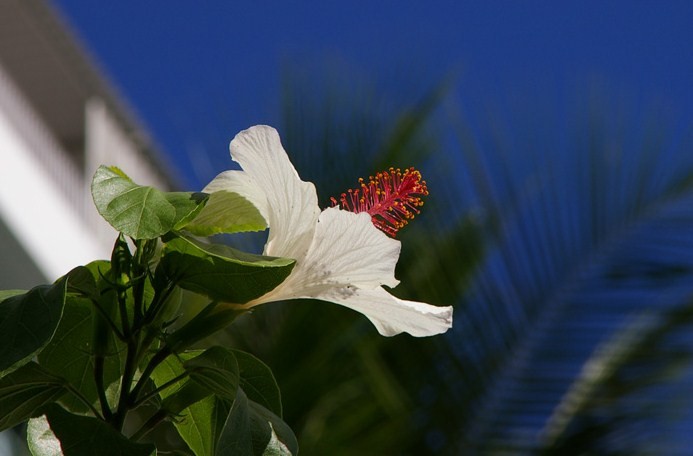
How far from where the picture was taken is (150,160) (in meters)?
5.17

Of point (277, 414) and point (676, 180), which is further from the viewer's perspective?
point (676, 180)

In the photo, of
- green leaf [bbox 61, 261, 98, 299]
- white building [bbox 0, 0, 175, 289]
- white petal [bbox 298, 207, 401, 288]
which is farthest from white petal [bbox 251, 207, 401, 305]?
white building [bbox 0, 0, 175, 289]

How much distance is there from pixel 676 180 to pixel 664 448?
762 mm

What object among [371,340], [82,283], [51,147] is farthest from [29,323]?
[51,147]

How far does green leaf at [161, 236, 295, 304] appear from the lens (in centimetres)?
62

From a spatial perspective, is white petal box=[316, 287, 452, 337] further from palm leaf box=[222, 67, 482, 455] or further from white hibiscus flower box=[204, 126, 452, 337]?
palm leaf box=[222, 67, 482, 455]

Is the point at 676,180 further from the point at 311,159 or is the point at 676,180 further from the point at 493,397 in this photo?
the point at 311,159

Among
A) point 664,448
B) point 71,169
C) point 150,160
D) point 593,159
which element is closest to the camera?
point 664,448

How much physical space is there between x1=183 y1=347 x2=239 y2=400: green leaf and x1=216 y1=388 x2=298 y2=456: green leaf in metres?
0.02

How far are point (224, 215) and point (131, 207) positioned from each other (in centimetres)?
8

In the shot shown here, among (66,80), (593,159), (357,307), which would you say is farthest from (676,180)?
(66,80)

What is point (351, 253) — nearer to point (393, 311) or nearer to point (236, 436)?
point (393, 311)

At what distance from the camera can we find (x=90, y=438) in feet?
2.01

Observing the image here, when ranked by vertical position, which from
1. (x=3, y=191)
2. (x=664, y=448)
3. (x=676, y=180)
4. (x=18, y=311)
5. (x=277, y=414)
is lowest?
(x=664, y=448)
